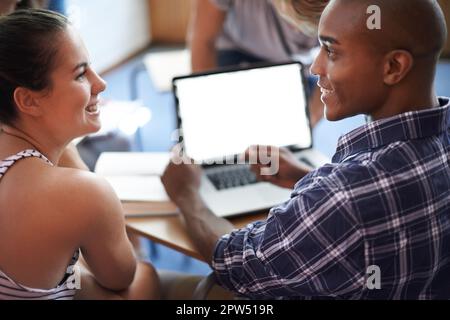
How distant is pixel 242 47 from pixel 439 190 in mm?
1366

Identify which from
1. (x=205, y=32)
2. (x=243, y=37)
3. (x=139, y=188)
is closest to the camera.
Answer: (x=139, y=188)

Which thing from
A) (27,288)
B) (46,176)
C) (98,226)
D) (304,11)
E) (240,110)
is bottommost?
(27,288)

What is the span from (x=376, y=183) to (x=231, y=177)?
25.5 inches

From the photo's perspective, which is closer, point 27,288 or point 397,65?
point 397,65

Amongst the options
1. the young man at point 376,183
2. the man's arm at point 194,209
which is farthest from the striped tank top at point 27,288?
the young man at point 376,183

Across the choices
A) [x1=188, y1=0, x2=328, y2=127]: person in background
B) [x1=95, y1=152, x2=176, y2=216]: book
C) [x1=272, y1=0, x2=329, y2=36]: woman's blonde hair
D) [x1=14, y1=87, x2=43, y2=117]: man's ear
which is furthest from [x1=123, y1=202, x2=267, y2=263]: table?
[x1=188, y1=0, x2=328, y2=127]: person in background

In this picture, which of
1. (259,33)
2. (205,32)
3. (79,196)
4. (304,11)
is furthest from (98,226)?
(259,33)

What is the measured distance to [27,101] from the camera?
0.99m

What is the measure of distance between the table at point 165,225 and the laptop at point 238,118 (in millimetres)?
108

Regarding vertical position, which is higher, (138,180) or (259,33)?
(259,33)

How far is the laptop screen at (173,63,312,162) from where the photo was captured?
145 centimetres

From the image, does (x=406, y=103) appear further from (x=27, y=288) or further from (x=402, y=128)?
(x=27, y=288)

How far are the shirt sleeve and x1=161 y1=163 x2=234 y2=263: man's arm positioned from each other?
150 mm

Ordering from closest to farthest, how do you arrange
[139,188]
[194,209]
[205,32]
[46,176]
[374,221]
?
1. [374,221]
2. [46,176]
3. [194,209]
4. [139,188]
5. [205,32]
